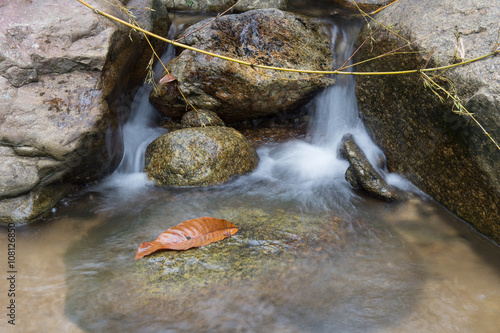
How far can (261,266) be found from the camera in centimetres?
279

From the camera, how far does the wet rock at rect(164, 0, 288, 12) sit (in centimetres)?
646

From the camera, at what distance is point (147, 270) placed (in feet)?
9.01

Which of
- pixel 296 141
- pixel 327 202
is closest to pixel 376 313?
pixel 327 202

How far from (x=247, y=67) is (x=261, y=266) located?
9.74ft

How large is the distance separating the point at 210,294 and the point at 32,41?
10.2 ft

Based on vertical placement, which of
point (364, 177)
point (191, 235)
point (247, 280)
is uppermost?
point (364, 177)

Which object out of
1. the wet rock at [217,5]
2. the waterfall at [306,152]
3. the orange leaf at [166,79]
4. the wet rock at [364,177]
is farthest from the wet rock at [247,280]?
the wet rock at [217,5]

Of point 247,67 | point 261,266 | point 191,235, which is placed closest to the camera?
point 261,266

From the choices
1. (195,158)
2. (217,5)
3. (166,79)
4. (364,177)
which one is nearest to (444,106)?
(364,177)

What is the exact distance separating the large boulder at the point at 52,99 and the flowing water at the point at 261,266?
0.32 metres

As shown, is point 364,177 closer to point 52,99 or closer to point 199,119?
point 199,119

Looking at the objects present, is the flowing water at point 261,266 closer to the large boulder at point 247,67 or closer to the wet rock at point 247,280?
the wet rock at point 247,280

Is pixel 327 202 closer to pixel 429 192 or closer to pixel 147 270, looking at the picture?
pixel 429 192

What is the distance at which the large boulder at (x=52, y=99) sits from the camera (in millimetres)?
3467
